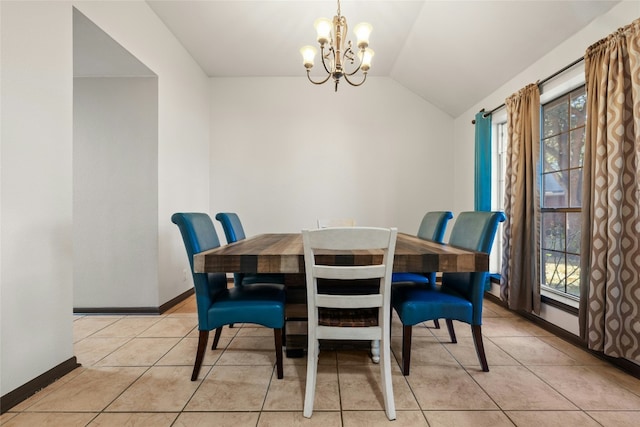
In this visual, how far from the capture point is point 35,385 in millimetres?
1640

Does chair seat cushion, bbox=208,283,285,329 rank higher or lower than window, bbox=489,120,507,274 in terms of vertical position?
lower

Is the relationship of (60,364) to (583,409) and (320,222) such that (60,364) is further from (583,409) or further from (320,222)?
(583,409)

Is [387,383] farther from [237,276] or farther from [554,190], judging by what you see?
[554,190]

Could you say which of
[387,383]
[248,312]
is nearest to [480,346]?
[387,383]

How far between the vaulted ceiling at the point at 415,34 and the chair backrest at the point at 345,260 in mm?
2213

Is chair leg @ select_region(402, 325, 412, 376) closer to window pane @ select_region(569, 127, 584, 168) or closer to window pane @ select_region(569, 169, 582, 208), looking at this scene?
window pane @ select_region(569, 169, 582, 208)

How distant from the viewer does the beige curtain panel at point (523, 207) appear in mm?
2584

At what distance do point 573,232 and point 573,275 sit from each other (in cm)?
37

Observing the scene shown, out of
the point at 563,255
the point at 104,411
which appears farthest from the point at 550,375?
the point at 104,411

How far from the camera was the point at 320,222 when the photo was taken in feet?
10.5

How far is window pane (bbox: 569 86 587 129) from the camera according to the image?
7.95 feet

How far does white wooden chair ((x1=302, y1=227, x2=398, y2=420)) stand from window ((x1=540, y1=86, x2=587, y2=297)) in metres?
2.07

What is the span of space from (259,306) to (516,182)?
253cm

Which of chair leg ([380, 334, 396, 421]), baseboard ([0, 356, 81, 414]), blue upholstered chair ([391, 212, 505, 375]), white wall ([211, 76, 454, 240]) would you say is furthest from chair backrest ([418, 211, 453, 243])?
baseboard ([0, 356, 81, 414])
